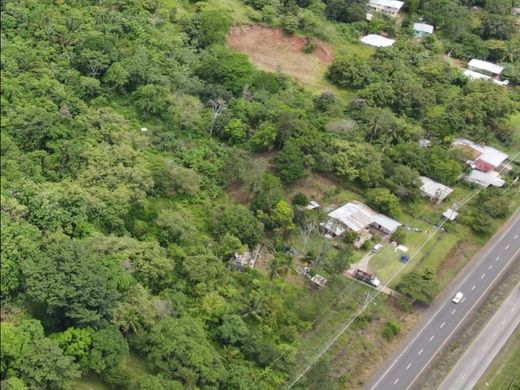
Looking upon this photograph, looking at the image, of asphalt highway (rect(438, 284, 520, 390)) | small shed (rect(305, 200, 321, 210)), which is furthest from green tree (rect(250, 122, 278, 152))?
asphalt highway (rect(438, 284, 520, 390))

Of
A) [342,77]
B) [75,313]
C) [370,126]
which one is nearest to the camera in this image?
[75,313]

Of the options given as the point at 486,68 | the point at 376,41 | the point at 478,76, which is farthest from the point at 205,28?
the point at 486,68

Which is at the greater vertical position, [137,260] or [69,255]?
[69,255]

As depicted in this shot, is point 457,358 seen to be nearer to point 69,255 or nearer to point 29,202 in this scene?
point 69,255

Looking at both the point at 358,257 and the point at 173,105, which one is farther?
the point at 173,105

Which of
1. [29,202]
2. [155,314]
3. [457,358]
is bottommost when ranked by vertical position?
[457,358]

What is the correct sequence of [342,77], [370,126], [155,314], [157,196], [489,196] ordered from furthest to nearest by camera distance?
1. [342,77]
2. [370,126]
3. [489,196]
4. [157,196]
5. [155,314]

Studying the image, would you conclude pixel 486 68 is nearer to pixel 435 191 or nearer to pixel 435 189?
pixel 435 189

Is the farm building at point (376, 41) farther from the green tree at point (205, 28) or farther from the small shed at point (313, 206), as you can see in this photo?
the small shed at point (313, 206)

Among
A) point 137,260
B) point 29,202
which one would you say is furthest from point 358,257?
point 29,202
